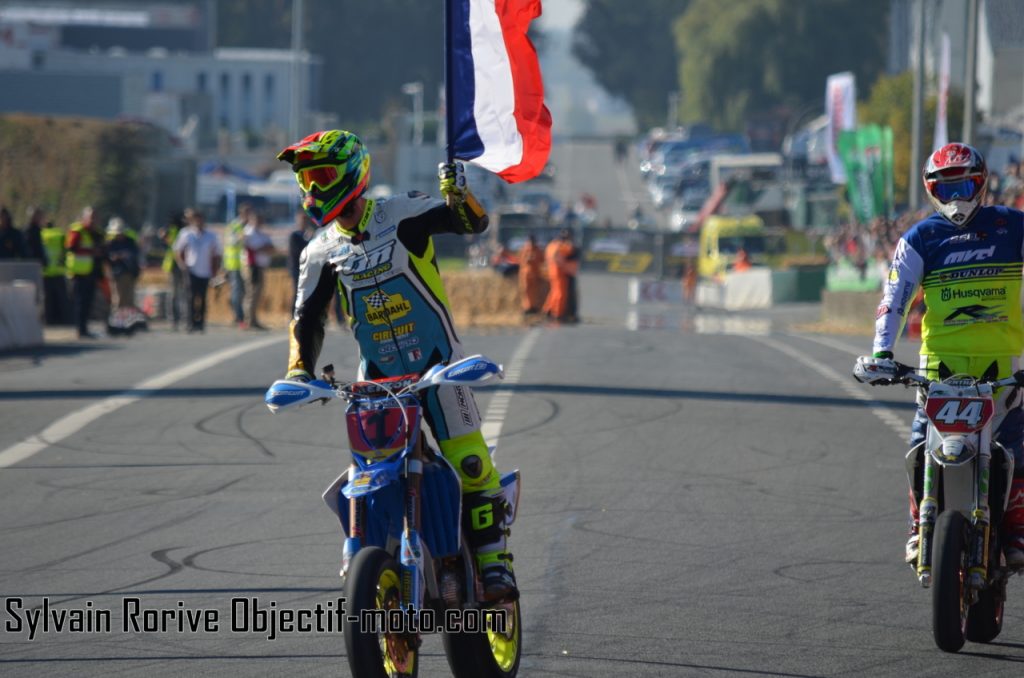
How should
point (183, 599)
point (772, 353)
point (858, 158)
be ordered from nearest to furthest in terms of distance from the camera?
point (183, 599), point (772, 353), point (858, 158)

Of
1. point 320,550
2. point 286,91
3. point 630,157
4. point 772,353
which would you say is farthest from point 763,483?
point 286,91

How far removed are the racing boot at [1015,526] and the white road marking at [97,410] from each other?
740 centimetres

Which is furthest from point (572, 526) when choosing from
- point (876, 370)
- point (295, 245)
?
point (295, 245)

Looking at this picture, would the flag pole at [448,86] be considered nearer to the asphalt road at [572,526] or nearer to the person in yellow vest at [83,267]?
the asphalt road at [572,526]

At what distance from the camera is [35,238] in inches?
1059

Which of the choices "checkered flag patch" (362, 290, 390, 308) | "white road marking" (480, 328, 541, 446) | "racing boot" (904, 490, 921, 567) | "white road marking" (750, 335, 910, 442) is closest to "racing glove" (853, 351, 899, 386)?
"racing boot" (904, 490, 921, 567)

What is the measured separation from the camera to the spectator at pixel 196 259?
85.3 ft

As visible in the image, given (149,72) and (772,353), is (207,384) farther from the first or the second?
(149,72)

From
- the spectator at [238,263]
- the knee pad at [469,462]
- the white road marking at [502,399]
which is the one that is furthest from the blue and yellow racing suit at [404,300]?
the spectator at [238,263]

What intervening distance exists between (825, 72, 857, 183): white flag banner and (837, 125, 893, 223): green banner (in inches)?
307

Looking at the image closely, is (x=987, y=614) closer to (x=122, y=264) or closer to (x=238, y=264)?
(x=238, y=264)

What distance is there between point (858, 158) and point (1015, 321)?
104ft

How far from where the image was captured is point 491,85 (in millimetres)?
8797

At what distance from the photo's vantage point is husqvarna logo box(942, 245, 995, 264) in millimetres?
7219
